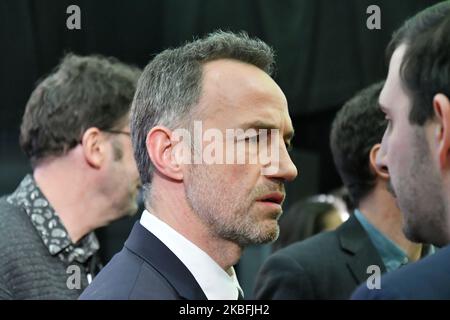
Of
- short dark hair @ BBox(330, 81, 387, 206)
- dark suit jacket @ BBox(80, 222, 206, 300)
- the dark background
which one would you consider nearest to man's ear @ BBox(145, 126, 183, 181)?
dark suit jacket @ BBox(80, 222, 206, 300)

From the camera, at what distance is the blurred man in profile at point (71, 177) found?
77.4 inches

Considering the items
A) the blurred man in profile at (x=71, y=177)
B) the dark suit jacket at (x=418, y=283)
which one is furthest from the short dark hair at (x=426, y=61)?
the blurred man in profile at (x=71, y=177)

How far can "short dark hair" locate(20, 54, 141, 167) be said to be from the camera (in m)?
2.19

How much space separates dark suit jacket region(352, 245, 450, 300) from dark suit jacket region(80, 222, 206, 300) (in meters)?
0.34

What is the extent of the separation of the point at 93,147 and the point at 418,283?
50.0 inches

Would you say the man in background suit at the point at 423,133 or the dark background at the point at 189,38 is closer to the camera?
the man in background suit at the point at 423,133

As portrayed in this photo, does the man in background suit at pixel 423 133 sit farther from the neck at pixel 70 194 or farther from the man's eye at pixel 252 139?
the neck at pixel 70 194

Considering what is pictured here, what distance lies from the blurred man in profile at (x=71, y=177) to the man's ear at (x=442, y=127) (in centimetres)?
106

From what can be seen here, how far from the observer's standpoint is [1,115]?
105 inches

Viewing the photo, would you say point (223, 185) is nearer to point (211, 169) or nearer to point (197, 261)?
point (211, 169)
